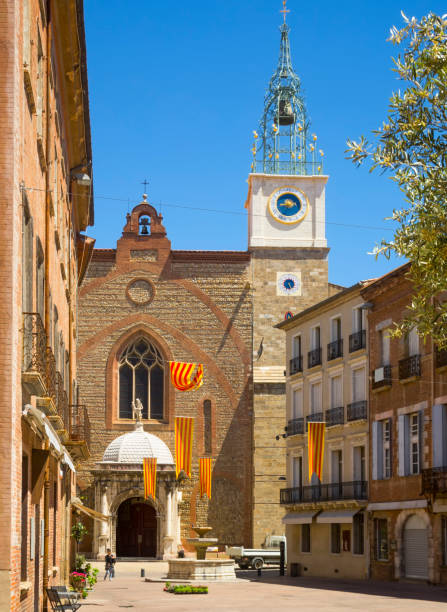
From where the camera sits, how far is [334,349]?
145 ft

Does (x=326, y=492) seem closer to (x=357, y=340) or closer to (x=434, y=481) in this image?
(x=357, y=340)

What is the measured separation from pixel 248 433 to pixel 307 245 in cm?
1108

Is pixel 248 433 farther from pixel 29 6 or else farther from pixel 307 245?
pixel 29 6

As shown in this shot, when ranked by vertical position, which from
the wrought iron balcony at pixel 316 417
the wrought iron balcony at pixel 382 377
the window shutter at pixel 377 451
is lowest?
the window shutter at pixel 377 451

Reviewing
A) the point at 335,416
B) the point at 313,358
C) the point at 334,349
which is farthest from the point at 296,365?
the point at 335,416

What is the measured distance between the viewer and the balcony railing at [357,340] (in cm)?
4156

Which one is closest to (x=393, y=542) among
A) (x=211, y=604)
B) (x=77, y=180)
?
(x=211, y=604)

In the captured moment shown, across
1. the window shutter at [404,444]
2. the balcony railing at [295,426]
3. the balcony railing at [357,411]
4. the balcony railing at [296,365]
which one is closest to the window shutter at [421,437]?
the window shutter at [404,444]

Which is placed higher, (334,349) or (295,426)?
(334,349)

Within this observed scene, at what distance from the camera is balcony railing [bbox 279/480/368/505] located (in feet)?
133

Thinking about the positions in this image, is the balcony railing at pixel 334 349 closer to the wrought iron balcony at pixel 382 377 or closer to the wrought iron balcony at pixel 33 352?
the wrought iron balcony at pixel 382 377

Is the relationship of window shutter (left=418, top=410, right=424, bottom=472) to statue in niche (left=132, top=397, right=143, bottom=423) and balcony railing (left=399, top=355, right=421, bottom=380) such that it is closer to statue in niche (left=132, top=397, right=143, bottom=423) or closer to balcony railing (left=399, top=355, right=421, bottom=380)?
balcony railing (left=399, top=355, right=421, bottom=380)

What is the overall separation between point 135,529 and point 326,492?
654 inches

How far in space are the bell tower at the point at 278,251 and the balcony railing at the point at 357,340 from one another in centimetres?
1535
